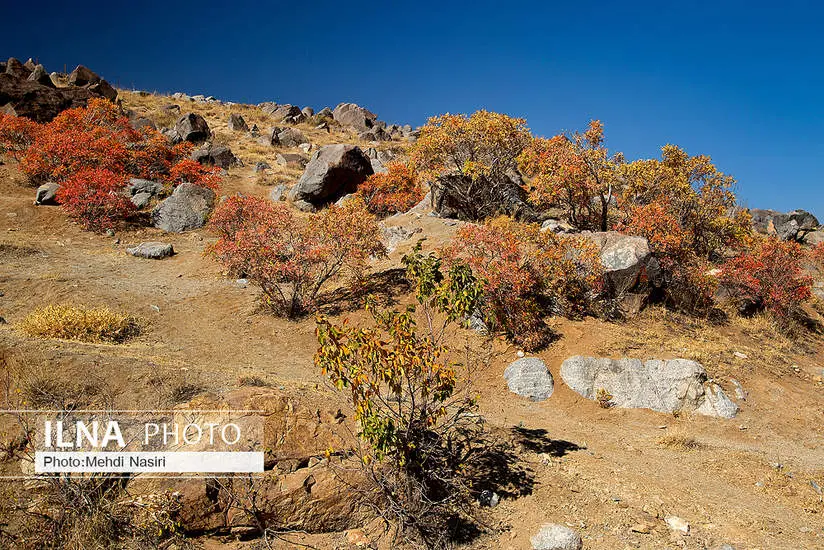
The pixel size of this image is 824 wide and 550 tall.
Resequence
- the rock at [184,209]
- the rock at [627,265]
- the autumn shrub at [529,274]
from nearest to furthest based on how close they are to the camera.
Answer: the autumn shrub at [529,274]
the rock at [627,265]
the rock at [184,209]

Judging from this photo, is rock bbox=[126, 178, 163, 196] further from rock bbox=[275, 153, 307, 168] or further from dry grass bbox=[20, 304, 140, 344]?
dry grass bbox=[20, 304, 140, 344]

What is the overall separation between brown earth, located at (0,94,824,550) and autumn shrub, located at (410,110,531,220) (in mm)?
2880

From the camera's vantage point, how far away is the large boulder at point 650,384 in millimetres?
10695

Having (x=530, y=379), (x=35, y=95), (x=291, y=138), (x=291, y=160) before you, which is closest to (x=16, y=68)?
(x=35, y=95)

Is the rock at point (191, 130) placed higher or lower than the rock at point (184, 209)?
higher

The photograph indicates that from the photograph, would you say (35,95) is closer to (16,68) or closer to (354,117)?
(16,68)

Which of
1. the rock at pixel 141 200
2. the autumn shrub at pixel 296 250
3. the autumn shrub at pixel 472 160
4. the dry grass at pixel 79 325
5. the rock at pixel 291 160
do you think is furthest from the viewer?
the rock at pixel 291 160

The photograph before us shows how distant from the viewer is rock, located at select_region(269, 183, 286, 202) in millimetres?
26781

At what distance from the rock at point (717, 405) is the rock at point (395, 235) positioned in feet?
36.7

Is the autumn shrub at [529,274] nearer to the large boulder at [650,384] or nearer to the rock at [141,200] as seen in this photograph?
the large boulder at [650,384]

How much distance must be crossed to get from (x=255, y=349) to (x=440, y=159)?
40.9 ft

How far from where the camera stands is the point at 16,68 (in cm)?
3644

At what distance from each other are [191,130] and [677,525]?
1465 inches

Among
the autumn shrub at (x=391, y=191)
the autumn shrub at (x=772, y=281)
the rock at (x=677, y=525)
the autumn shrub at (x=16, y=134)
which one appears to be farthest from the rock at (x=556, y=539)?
the autumn shrub at (x=16, y=134)
